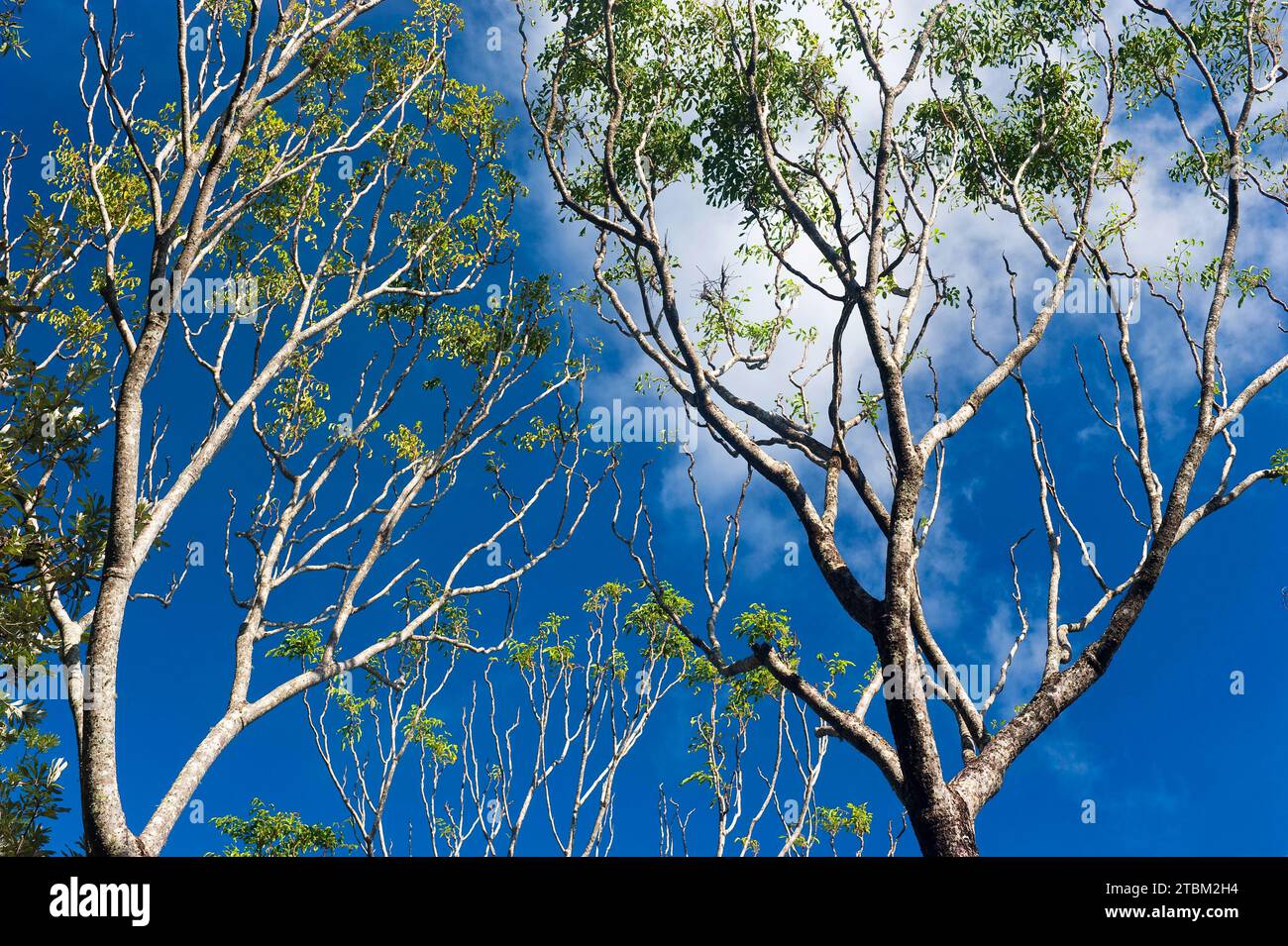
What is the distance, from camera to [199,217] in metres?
7.31

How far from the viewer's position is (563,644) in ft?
55.7

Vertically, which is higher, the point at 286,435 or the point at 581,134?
the point at 581,134

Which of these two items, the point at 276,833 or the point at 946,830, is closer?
the point at 946,830

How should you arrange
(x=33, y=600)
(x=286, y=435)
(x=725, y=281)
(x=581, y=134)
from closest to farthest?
(x=33, y=600) < (x=725, y=281) < (x=581, y=134) < (x=286, y=435)

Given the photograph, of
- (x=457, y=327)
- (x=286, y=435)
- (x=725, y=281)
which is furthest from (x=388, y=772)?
(x=725, y=281)

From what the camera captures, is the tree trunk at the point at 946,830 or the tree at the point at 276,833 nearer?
the tree trunk at the point at 946,830

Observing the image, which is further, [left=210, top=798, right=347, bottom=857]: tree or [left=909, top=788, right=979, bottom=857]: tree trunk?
[left=210, top=798, right=347, bottom=857]: tree
